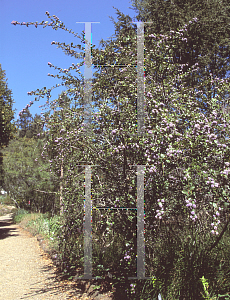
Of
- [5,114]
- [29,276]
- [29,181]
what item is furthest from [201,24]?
[29,181]

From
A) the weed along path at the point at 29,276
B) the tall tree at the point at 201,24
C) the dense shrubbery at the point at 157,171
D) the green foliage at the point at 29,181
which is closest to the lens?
the dense shrubbery at the point at 157,171

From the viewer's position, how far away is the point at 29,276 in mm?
5414

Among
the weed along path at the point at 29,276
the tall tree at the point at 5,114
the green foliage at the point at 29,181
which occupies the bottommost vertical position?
the weed along path at the point at 29,276

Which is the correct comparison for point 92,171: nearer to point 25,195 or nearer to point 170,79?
point 170,79

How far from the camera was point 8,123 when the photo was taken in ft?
33.8

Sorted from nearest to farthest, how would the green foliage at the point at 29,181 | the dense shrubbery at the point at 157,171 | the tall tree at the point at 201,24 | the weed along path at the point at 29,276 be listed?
the dense shrubbery at the point at 157,171
the weed along path at the point at 29,276
the tall tree at the point at 201,24
the green foliage at the point at 29,181

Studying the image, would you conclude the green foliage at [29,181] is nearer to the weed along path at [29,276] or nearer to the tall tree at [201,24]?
the weed along path at [29,276]

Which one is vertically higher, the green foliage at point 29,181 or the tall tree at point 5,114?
the tall tree at point 5,114

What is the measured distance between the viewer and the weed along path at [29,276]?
434 centimetres

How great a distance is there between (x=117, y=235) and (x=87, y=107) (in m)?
2.27

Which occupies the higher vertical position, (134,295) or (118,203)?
(118,203)

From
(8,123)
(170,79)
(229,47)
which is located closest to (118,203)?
(170,79)

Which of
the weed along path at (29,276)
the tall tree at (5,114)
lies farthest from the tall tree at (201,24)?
the weed along path at (29,276)

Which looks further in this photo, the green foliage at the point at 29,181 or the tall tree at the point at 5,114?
the green foliage at the point at 29,181
